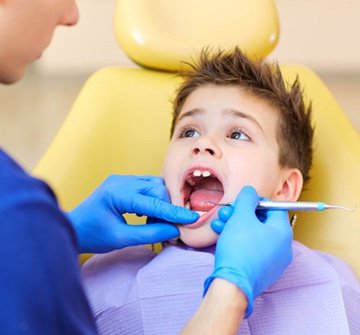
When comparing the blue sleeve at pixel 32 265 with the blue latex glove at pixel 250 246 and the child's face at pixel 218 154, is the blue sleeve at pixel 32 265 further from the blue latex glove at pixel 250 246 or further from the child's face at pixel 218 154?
the child's face at pixel 218 154

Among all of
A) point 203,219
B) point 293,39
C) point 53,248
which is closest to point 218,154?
point 203,219

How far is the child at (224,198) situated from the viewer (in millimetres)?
1304

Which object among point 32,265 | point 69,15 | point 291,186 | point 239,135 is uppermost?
point 69,15

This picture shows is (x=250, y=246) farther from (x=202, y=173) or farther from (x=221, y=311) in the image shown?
(x=202, y=173)

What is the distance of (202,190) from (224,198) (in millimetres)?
96

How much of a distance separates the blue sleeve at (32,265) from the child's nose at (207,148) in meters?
0.70

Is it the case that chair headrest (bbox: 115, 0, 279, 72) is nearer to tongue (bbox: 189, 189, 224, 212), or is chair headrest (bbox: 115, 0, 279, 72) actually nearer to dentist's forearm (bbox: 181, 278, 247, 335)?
tongue (bbox: 189, 189, 224, 212)

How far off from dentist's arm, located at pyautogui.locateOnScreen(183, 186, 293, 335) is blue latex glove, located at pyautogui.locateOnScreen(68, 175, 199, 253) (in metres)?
0.12

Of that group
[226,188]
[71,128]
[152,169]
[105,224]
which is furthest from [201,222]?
[71,128]

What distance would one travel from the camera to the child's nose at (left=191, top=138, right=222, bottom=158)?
1.41 meters

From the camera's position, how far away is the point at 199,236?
1393mm

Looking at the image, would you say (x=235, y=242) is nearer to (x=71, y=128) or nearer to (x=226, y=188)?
(x=226, y=188)

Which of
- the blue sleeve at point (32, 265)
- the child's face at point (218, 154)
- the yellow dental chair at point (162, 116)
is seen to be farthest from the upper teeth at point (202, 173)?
the blue sleeve at point (32, 265)

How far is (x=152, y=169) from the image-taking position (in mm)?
1743
